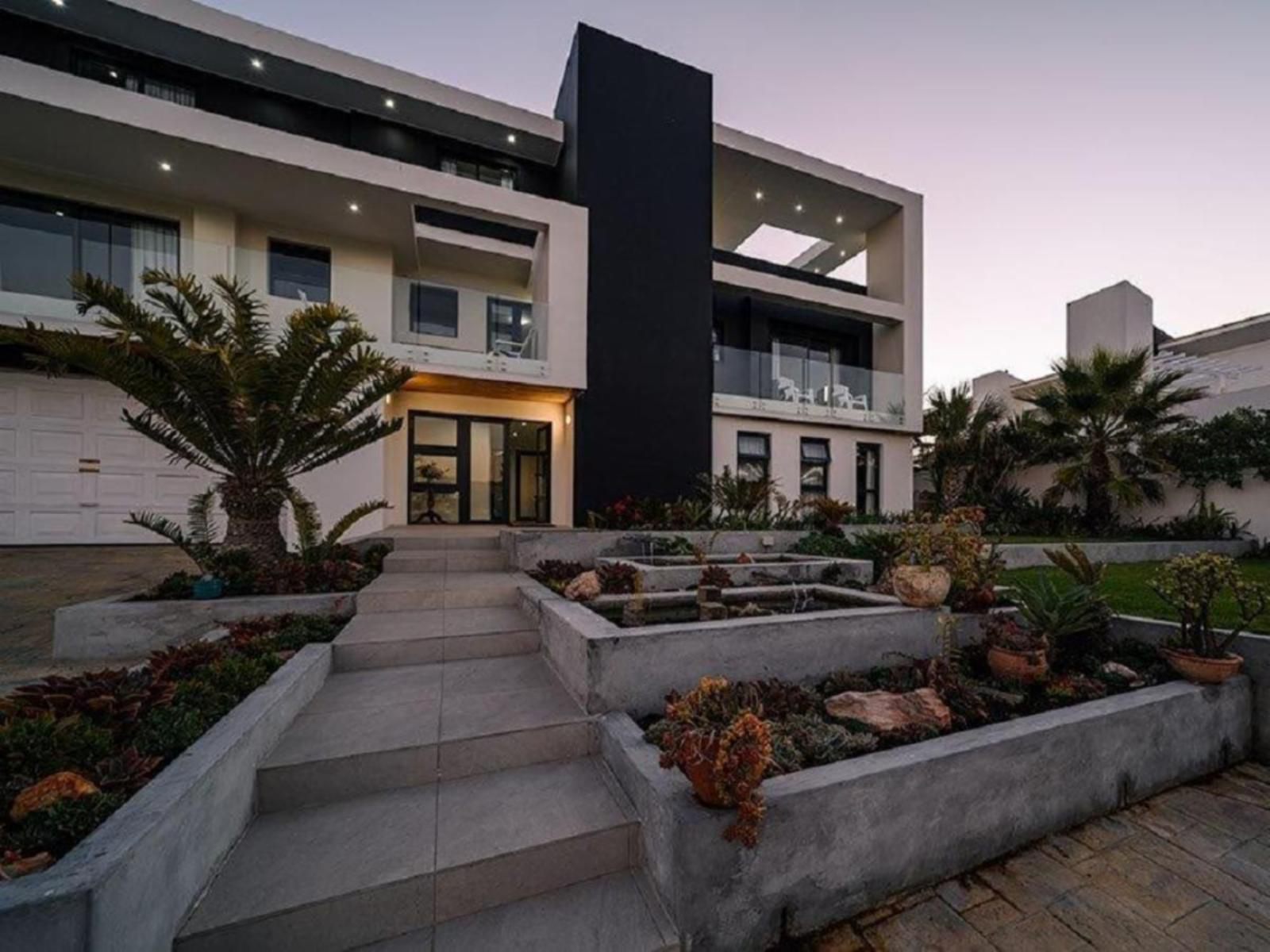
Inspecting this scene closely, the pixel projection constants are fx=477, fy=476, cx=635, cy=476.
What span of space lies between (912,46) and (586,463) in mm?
9887

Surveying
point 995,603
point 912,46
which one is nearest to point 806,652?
point 995,603

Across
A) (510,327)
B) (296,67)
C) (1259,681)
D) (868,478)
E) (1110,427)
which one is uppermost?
(296,67)

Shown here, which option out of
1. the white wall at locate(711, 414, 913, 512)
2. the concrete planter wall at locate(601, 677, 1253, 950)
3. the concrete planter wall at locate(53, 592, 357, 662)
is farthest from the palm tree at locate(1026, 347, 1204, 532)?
the concrete planter wall at locate(53, 592, 357, 662)

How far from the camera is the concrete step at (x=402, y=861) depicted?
74.7 inches

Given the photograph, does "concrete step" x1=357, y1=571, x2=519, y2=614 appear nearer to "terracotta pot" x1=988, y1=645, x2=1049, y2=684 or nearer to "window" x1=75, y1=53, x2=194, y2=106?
"terracotta pot" x1=988, y1=645, x2=1049, y2=684

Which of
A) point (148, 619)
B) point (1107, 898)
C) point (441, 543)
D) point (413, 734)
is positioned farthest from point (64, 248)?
point (1107, 898)

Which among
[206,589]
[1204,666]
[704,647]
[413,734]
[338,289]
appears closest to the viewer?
[413,734]

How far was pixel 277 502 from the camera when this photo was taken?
5973 mm

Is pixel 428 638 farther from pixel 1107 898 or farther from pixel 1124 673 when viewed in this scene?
pixel 1124 673

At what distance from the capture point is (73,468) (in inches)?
336

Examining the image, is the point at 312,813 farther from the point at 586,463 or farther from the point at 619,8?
the point at 619,8

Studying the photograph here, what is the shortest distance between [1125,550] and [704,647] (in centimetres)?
1233

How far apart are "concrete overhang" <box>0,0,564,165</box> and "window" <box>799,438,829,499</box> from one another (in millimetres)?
9749

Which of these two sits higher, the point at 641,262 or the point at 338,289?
the point at 641,262
